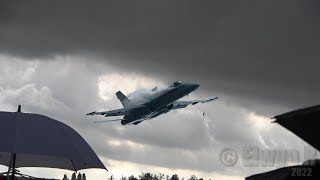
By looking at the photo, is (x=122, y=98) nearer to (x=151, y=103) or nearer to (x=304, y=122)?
(x=151, y=103)

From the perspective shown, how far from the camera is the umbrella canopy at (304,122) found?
10126mm

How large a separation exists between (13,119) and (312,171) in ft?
21.1

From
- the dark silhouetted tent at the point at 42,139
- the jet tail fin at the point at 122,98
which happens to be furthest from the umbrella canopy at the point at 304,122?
the jet tail fin at the point at 122,98

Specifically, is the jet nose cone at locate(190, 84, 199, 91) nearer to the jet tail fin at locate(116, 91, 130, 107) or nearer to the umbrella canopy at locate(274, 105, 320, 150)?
the jet tail fin at locate(116, 91, 130, 107)

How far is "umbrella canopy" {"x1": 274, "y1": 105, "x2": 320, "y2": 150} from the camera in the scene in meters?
10.1

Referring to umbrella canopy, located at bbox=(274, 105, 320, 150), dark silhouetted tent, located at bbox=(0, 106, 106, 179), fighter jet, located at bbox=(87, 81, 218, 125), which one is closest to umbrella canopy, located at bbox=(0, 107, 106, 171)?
dark silhouetted tent, located at bbox=(0, 106, 106, 179)

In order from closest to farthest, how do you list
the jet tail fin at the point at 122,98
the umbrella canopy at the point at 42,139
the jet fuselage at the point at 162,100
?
the umbrella canopy at the point at 42,139, the jet fuselage at the point at 162,100, the jet tail fin at the point at 122,98

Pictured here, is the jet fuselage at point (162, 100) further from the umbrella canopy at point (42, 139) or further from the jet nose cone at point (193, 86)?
the umbrella canopy at point (42, 139)

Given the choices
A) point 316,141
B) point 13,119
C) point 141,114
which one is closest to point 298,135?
point 316,141

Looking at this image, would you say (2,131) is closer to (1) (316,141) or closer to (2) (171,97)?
(1) (316,141)

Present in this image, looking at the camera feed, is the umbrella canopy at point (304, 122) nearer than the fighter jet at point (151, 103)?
Yes

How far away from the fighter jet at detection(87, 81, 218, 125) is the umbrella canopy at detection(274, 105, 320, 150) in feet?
244


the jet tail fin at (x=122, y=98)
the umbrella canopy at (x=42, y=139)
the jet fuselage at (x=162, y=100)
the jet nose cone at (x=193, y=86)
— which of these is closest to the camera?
the umbrella canopy at (x=42, y=139)

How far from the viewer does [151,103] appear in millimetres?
94875
